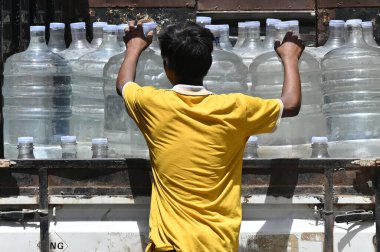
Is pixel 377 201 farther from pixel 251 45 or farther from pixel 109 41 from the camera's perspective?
pixel 109 41

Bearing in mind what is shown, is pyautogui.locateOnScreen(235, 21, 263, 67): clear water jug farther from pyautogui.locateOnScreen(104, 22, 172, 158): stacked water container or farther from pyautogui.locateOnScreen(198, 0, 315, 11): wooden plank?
pyautogui.locateOnScreen(198, 0, 315, 11): wooden plank

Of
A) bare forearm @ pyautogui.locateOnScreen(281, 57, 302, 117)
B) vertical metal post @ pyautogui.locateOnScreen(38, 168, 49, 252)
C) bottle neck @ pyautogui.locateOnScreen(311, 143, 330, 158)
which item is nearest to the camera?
bare forearm @ pyautogui.locateOnScreen(281, 57, 302, 117)

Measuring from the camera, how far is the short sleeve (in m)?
3.58

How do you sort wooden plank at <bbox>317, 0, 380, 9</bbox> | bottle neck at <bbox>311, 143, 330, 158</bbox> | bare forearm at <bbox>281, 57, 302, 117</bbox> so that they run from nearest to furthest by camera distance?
bare forearm at <bbox>281, 57, 302, 117</bbox> → bottle neck at <bbox>311, 143, 330, 158</bbox> → wooden plank at <bbox>317, 0, 380, 9</bbox>

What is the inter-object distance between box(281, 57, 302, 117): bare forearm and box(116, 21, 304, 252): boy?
0.15m

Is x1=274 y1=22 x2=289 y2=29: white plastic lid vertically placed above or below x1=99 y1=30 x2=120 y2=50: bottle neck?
above

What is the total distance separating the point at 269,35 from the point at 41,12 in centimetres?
147

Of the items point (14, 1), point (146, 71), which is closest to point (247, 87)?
point (146, 71)

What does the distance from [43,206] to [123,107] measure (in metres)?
1.04

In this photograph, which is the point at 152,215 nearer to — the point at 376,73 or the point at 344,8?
the point at 376,73

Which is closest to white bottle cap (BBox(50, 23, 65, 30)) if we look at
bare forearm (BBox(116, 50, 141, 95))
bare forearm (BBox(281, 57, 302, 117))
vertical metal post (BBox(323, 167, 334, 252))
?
bare forearm (BBox(116, 50, 141, 95))

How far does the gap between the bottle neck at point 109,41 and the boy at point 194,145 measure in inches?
62.6

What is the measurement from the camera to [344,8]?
629 centimetres

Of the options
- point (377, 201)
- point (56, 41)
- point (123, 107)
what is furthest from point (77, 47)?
point (377, 201)
